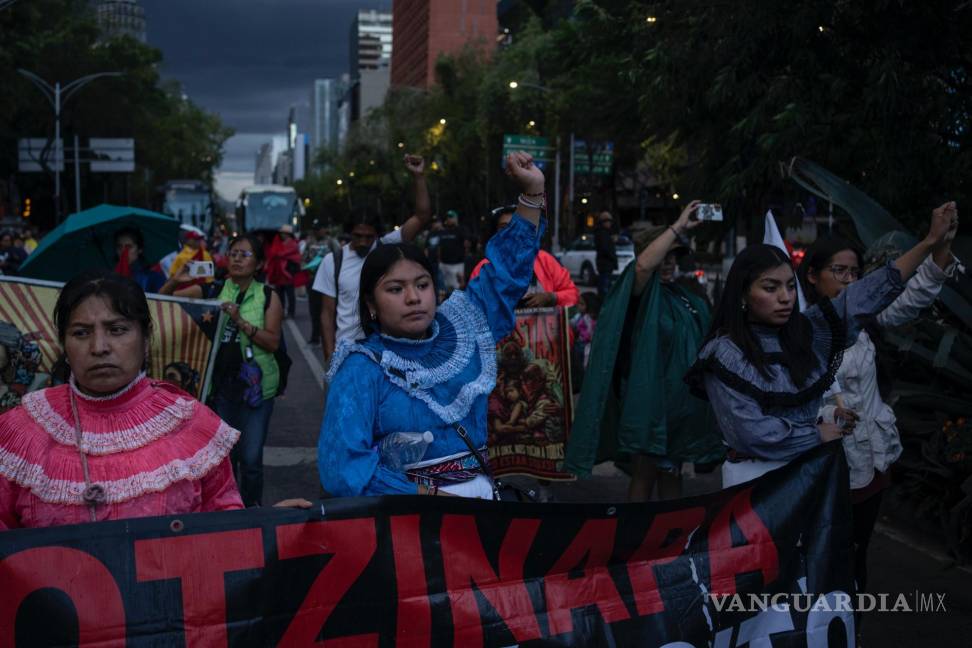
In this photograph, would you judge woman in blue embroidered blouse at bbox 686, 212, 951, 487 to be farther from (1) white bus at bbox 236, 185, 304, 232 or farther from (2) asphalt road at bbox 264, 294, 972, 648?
(1) white bus at bbox 236, 185, 304, 232

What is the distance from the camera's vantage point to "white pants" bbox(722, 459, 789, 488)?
3.88 meters

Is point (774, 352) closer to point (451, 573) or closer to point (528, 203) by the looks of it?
point (528, 203)

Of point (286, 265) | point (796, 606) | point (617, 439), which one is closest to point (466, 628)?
point (796, 606)

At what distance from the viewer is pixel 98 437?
2824 millimetres

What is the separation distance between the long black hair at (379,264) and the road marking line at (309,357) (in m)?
8.87

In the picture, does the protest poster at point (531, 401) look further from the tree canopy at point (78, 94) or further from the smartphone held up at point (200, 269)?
the tree canopy at point (78, 94)

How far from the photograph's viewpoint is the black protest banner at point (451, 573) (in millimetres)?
2744

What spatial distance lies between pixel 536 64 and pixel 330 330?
137ft

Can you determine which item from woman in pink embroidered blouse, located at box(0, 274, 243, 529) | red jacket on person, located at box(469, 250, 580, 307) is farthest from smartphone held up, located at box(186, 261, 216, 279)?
woman in pink embroidered blouse, located at box(0, 274, 243, 529)

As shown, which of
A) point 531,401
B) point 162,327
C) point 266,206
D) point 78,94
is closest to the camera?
point 162,327

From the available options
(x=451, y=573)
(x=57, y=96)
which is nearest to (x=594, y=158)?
(x=57, y=96)

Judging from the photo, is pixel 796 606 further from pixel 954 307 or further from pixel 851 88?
pixel 851 88

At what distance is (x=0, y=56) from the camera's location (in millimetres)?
25797

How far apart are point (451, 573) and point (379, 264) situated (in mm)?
934
